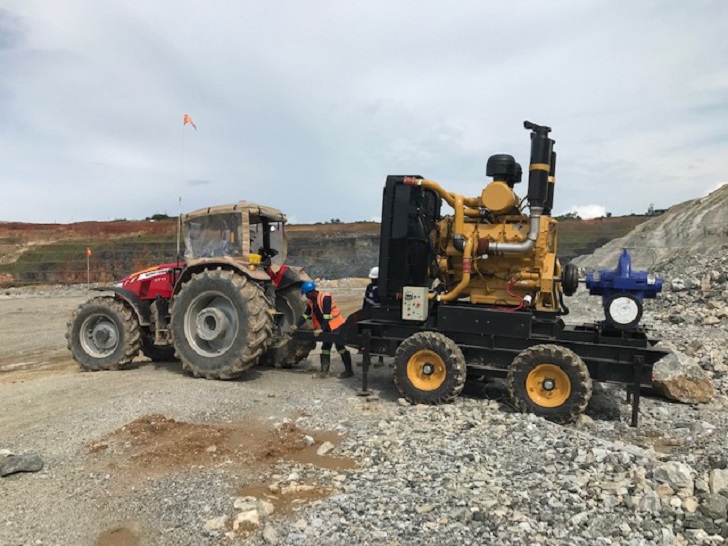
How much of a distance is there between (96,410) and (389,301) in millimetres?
3621

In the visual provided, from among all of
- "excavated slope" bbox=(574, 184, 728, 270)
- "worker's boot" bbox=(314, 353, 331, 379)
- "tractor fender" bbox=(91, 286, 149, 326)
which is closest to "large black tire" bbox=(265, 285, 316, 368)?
"worker's boot" bbox=(314, 353, 331, 379)

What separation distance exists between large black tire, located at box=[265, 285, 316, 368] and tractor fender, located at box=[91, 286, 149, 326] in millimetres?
1917

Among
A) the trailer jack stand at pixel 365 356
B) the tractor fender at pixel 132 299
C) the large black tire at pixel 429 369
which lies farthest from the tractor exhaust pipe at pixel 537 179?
the tractor fender at pixel 132 299

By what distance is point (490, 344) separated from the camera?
6832 mm

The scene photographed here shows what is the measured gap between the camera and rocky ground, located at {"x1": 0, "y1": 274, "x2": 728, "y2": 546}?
12.6 ft

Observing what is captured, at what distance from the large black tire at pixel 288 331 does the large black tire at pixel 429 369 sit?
2.39 meters

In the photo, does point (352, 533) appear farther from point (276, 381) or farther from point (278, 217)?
point (278, 217)

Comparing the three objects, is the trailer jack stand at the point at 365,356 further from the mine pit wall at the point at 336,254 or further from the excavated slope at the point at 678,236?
the mine pit wall at the point at 336,254

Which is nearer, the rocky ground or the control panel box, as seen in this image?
the rocky ground

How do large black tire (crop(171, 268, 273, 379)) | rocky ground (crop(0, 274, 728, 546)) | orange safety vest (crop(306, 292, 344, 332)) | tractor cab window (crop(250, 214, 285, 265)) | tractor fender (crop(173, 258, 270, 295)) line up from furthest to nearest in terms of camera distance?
1. tractor cab window (crop(250, 214, 285, 265))
2. orange safety vest (crop(306, 292, 344, 332))
3. tractor fender (crop(173, 258, 270, 295))
4. large black tire (crop(171, 268, 273, 379))
5. rocky ground (crop(0, 274, 728, 546))

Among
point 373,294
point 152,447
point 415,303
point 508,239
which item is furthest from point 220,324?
point 508,239

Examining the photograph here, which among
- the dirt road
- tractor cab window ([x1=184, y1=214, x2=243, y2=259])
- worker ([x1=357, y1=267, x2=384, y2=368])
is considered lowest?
the dirt road

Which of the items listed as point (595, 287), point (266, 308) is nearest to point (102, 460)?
point (266, 308)

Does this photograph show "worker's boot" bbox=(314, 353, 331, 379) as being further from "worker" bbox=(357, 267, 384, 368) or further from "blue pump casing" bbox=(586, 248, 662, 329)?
"blue pump casing" bbox=(586, 248, 662, 329)
